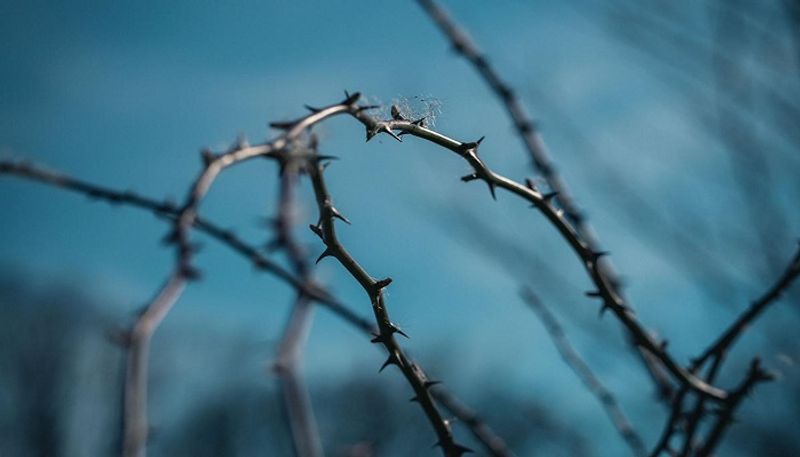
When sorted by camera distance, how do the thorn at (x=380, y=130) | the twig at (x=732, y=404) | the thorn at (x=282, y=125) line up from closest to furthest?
the thorn at (x=380, y=130), the thorn at (x=282, y=125), the twig at (x=732, y=404)

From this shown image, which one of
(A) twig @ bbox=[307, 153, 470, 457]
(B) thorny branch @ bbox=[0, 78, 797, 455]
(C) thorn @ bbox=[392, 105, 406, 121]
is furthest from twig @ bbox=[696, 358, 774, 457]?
(C) thorn @ bbox=[392, 105, 406, 121]

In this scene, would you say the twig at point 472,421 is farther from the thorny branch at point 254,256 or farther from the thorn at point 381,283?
the thorn at point 381,283

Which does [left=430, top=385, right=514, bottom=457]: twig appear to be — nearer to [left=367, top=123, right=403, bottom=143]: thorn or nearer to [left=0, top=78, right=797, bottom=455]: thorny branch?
[left=0, top=78, right=797, bottom=455]: thorny branch

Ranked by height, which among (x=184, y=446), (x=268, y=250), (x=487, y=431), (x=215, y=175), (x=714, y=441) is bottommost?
(x=714, y=441)

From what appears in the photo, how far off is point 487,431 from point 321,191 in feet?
2.49

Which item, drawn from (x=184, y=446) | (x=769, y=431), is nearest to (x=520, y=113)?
(x=769, y=431)

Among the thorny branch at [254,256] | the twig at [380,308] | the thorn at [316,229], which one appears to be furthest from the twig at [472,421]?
the thorn at [316,229]

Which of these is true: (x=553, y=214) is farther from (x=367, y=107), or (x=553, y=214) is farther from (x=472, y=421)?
(x=472, y=421)

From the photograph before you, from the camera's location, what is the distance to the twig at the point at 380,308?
924 millimetres

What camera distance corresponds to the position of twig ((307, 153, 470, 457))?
924 millimetres

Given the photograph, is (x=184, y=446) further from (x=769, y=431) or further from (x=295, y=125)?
(x=295, y=125)

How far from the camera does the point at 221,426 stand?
15.4 meters

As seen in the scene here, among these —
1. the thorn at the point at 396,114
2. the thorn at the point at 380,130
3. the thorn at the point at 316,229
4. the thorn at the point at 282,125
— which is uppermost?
the thorn at the point at 282,125

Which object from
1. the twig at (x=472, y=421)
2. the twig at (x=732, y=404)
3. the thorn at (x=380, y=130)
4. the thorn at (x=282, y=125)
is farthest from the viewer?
the twig at (x=472, y=421)
